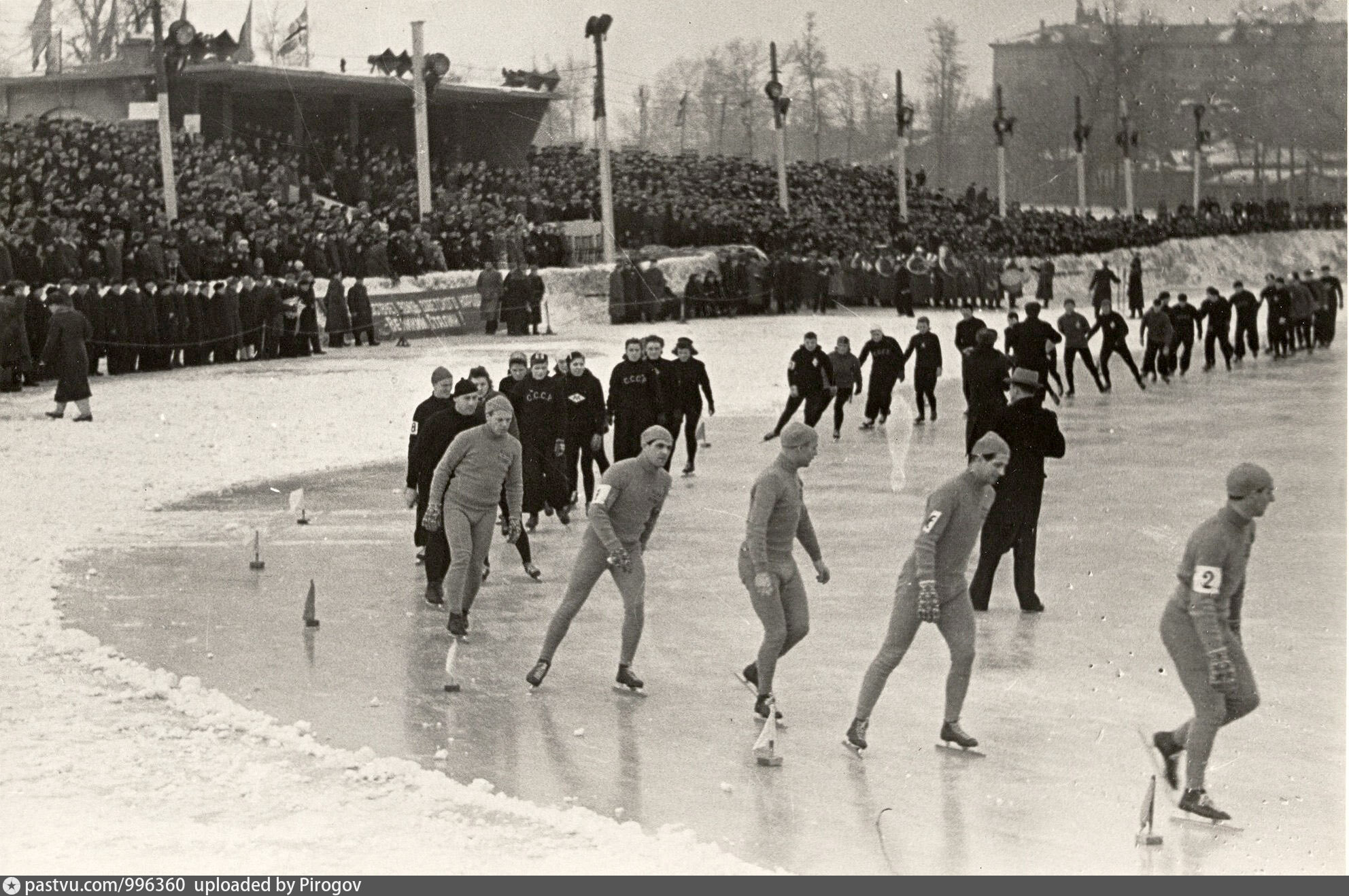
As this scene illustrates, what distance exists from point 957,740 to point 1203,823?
4.63 ft

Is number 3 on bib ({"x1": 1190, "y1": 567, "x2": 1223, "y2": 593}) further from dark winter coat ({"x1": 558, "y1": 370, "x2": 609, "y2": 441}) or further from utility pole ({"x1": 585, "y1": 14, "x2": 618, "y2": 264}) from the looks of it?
utility pole ({"x1": 585, "y1": 14, "x2": 618, "y2": 264})

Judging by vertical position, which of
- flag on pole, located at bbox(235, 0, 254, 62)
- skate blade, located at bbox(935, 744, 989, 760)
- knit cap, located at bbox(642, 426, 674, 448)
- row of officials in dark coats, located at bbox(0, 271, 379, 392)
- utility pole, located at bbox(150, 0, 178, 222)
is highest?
flag on pole, located at bbox(235, 0, 254, 62)

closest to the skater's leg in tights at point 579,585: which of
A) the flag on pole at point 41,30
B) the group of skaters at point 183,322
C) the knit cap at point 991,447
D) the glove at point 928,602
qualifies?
the glove at point 928,602

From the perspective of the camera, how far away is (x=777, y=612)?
941 centimetres

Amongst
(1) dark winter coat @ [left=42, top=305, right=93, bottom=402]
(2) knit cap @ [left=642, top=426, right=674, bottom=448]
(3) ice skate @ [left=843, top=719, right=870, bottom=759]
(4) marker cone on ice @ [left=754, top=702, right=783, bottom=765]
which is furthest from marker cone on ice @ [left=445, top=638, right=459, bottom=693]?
(1) dark winter coat @ [left=42, top=305, right=93, bottom=402]

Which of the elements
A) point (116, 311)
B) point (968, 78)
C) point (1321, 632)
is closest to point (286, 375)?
point (116, 311)

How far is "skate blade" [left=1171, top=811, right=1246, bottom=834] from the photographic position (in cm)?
789

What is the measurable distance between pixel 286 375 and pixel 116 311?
8.60 ft

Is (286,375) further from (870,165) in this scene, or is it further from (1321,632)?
(870,165)

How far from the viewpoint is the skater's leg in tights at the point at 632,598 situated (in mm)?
10062

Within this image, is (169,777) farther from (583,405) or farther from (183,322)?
(183,322)

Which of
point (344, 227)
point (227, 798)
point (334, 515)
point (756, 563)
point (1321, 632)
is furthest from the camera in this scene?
point (344, 227)

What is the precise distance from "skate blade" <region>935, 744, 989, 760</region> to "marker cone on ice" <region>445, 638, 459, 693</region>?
283 cm

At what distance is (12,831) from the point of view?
7711mm
